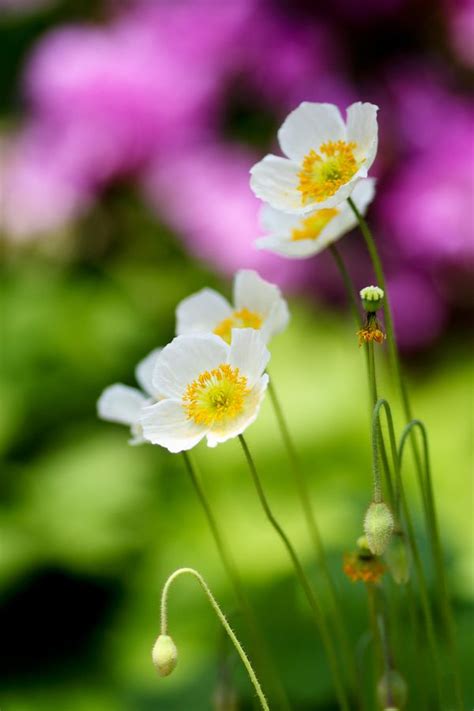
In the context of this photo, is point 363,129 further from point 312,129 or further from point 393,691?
point 393,691

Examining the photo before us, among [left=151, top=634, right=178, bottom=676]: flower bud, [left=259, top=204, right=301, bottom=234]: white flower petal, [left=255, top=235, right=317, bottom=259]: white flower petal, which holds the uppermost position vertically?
[left=259, top=204, right=301, bottom=234]: white flower petal

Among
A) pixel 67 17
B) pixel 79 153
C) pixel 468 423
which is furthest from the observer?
pixel 67 17

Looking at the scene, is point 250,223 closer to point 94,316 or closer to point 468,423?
point 94,316

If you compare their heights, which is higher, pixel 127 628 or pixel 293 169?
pixel 293 169

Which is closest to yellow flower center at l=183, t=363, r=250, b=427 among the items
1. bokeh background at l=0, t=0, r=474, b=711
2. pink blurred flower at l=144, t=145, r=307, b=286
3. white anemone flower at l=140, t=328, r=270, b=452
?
white anemone flower at l=140, t=328, r=270, b=452

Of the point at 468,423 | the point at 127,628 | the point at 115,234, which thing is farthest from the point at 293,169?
the point at 115,234

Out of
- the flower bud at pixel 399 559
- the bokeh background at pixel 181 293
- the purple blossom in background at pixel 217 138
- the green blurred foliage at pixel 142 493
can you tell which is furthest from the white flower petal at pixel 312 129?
the purple blossom in background at pixel 217 138

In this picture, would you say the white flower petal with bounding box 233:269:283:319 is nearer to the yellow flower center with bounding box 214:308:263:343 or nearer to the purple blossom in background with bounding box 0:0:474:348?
the yellow flower center with bounding box 214:308:263:343
